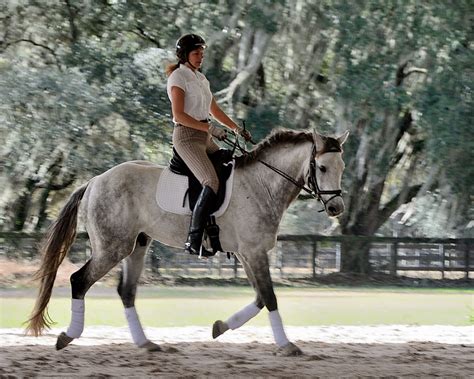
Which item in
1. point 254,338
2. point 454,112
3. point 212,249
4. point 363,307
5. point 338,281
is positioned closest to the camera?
point 212,249

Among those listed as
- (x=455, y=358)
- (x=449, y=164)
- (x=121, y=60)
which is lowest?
(x=455, y=358)

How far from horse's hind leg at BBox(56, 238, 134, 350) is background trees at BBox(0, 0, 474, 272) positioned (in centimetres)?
780

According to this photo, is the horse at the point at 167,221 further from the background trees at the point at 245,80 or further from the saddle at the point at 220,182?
the background trees at the point at 245,80

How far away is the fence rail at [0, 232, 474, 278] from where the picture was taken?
16703 mm

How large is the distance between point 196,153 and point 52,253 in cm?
117

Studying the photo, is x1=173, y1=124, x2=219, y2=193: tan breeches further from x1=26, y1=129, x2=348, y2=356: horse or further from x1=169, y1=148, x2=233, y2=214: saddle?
x1=26, y1=129, x2=348, y2=356: horse

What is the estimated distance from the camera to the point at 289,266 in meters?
17.0

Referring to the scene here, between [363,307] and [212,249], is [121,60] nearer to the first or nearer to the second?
[363,307]

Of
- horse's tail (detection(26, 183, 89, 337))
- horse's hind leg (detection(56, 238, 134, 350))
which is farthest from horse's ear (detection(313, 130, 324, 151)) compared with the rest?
horse's tail (detection(26, 183, 89, 337))

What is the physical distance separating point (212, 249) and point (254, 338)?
1.54 m

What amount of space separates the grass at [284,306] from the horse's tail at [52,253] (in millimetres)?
2706

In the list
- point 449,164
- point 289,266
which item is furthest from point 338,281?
point 449,164

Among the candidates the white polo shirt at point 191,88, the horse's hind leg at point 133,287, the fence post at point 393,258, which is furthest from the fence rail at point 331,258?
the white polo shirt at point 191,88

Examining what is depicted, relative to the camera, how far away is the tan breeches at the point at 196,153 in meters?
6.39
